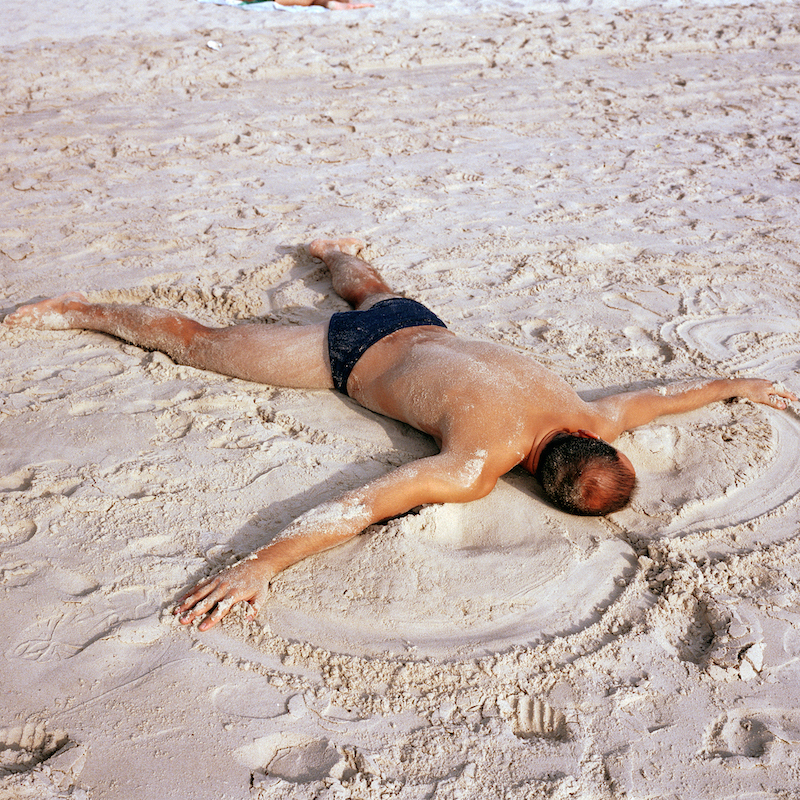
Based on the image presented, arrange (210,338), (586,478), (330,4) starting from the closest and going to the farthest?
1. (586,478)
2. (210,338)
3. (330,4)

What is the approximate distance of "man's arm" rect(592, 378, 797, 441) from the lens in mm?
2984

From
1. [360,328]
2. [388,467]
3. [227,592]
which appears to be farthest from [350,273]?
[227,592]

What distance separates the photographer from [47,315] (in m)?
3.39

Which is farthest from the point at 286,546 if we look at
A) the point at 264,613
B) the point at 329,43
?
the point at 329,43

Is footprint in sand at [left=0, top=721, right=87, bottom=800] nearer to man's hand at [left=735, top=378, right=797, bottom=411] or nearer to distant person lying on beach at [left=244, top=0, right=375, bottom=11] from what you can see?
man's hand at [left=735, top=378, right=797, bottom=411]

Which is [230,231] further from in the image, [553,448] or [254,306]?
[553,448]

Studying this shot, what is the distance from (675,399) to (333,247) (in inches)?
81.1

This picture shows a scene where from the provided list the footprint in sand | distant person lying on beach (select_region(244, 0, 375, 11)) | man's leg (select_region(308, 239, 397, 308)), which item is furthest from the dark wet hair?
distant person lying on beach (select_region(244, 0, 375, 11))

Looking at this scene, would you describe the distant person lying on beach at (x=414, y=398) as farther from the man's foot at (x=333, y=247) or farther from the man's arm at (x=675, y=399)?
the man's foot at (x=333, y=247)

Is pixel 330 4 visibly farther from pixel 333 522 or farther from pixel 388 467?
pixel 333 522

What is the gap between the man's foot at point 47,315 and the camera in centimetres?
336

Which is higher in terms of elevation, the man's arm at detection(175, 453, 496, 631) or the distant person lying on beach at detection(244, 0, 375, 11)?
the distant person lying on beach at detection(244, 0, 375, 11)

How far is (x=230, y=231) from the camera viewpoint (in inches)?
169

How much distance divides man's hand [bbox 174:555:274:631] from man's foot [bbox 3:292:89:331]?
6.00 feet
